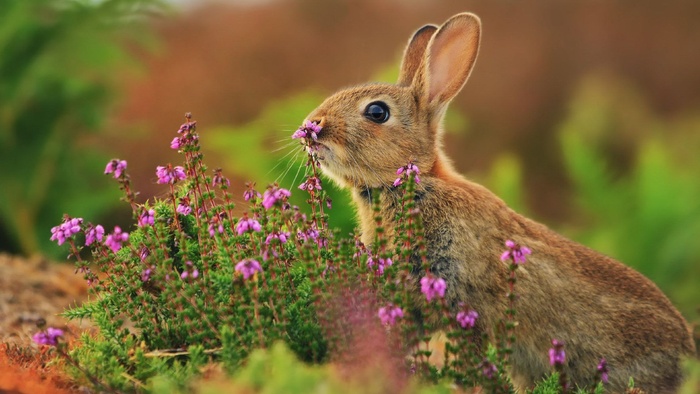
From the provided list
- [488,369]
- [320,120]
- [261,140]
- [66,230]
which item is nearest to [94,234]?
[66,230]

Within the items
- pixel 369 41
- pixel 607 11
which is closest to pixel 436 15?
pixel 369 41

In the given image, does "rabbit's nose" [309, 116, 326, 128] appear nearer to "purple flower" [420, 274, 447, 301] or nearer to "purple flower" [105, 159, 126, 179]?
"purple flower" [105, 159, 126, 179]

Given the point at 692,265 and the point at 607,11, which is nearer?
the point at 692,265

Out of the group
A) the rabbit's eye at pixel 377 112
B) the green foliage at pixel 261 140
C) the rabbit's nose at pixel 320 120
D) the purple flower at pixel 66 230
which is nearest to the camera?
the purple flower at pixel 66 230

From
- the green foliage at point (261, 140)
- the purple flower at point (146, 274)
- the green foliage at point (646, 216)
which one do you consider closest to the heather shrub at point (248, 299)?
the purple flower at point (146, 274)

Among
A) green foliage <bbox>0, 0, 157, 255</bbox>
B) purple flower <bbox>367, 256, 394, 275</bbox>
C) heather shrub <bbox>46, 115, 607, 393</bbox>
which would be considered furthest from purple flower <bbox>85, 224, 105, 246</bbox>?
green foliage <bbox>0, 0, 157, 255</bbox>

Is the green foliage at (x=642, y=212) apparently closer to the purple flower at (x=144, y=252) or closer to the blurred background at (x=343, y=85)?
the blurred background at (x=343, y=85)

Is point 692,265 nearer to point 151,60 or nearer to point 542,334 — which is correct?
point 542,334
